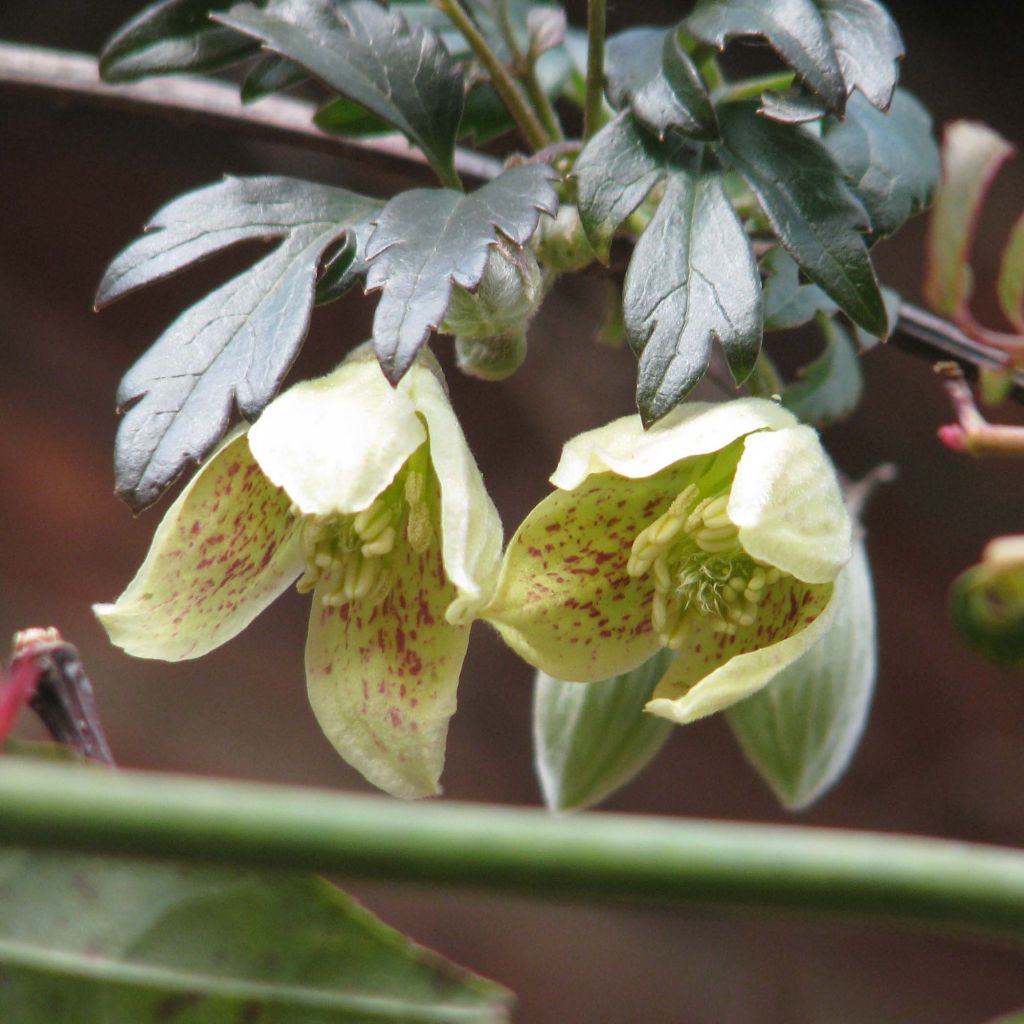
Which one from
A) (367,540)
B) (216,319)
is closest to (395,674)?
(367,540)

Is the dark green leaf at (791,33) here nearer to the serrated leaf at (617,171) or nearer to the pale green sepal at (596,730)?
the serrated leaf at (617,171)

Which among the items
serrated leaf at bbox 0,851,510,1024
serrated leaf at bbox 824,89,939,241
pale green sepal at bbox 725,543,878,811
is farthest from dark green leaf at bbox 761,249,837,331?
serrated leaf at bbox 0,851,510,1024

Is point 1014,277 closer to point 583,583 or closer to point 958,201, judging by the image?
point 958,201

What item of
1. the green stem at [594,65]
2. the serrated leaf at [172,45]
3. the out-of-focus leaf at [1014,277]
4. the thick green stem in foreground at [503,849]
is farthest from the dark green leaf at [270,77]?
the thick green stem in foreground at [503,849]

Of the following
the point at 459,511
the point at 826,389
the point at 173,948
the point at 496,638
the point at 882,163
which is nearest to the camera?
the point at 173,948

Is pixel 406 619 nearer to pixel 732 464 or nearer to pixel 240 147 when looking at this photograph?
pixel 732 464

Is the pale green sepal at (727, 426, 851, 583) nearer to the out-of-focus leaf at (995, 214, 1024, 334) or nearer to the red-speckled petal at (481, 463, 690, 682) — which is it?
the red-speckled petal at (481, 463, 690, 682)
